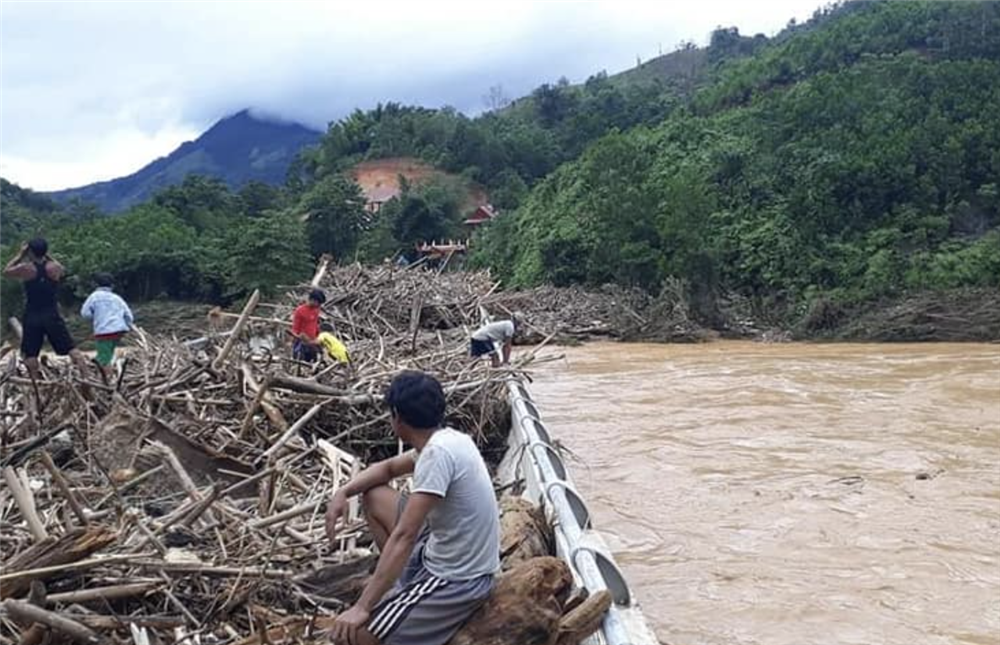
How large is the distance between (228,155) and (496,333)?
469 feet

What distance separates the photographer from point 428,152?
190 feet

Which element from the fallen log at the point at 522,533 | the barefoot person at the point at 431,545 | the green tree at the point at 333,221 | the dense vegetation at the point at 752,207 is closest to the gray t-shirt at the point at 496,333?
the fallen log at the point at 522,533

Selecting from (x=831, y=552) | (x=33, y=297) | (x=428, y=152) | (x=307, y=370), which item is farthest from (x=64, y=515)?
(x=428, y=152)

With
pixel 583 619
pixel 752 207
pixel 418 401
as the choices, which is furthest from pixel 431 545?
pixel 752 207

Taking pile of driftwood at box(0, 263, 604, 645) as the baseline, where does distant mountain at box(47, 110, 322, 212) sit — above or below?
above

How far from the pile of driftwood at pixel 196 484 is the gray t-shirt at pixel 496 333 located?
80 cm

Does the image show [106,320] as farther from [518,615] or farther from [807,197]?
[807,197]

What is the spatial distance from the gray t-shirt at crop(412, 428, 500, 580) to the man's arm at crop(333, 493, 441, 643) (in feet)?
0.31

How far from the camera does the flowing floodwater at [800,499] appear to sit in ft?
17.2

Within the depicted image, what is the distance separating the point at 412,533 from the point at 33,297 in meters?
5.70

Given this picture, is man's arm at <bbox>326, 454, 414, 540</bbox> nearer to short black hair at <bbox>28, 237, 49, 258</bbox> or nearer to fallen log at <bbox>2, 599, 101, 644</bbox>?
fallen log at <bbox>2, 599, 101, 644</bbox>

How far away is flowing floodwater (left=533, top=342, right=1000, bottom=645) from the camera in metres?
5.24

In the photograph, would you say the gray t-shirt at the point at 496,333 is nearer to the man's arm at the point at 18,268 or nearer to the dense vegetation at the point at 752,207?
the man's arm at the point at 18,268

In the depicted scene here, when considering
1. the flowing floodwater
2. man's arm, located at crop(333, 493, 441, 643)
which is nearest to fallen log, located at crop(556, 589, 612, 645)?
man's arm, located at crop(333, 493, 441, 643)
